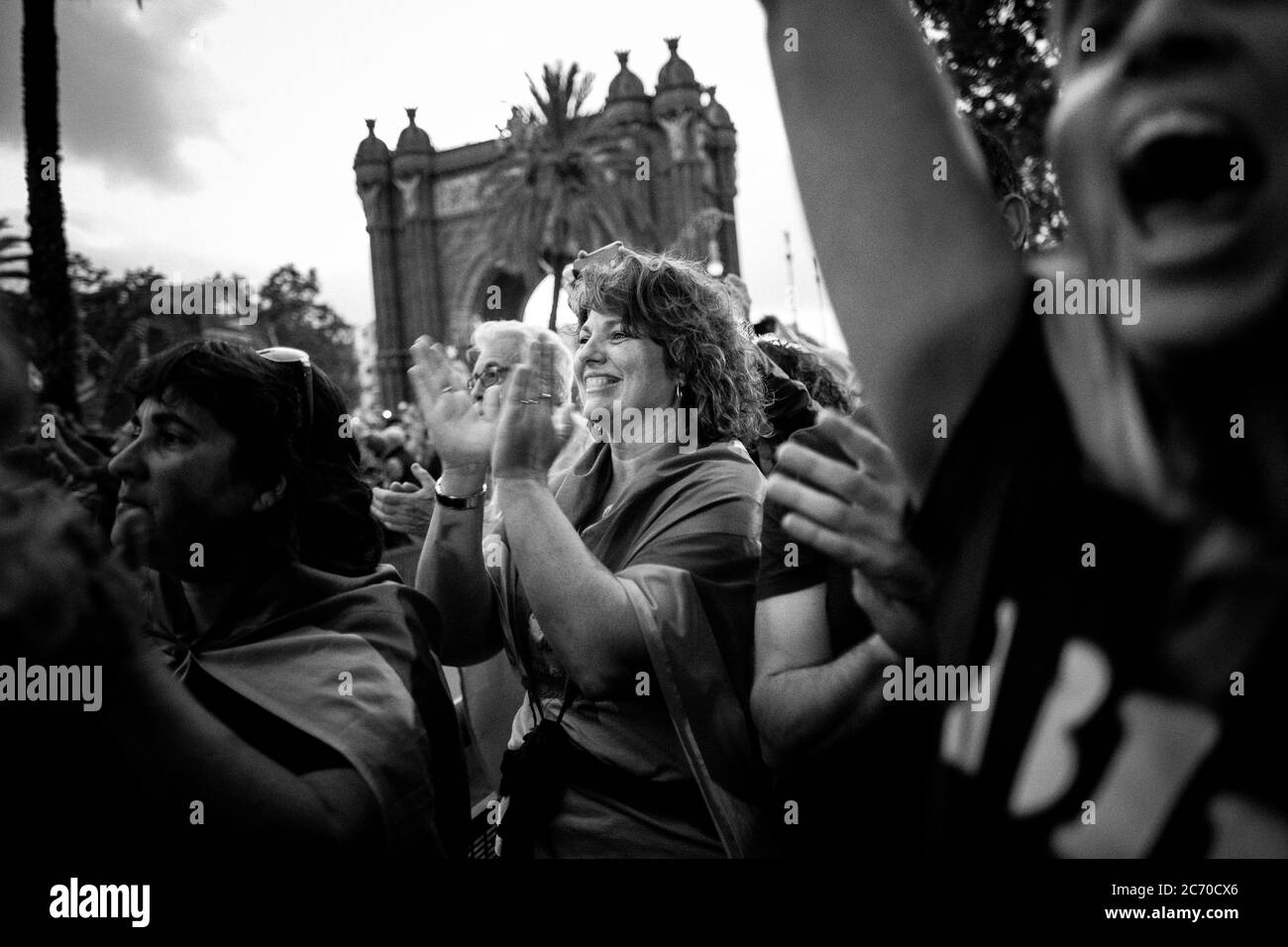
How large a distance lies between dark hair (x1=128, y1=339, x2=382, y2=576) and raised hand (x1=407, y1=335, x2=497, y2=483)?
167 mm

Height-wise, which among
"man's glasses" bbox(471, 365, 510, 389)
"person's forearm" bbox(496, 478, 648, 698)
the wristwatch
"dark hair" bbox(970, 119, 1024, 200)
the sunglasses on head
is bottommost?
"person's forearm" bbox(496, 478, 648, 698)

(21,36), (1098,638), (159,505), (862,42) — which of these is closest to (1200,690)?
(1098,638)

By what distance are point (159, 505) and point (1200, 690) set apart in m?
1.52

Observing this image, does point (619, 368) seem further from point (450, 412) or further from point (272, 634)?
point (272, 634)

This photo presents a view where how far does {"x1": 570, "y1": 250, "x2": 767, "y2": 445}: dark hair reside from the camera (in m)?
2.15

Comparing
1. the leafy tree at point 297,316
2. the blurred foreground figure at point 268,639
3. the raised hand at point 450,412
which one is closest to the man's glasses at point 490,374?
the leafy tree at point 297,316

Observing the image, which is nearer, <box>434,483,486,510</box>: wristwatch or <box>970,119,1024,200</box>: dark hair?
<box>970,119,1024,200</box>: dark hair

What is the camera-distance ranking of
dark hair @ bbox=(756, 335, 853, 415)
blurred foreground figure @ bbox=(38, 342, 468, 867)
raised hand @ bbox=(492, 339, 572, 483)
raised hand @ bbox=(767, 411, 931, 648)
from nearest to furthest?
1. raised hand @ bbox=(767, 411, 931, 648)
2. blurred foreground figure @ bbox=(38, 342, 468, 867)
3. raised hand @ bbox=(492, 339, 572, 483)
4. dark hair @ bbox=(756, 335, 853, 415)

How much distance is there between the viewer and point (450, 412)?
6.65 feet

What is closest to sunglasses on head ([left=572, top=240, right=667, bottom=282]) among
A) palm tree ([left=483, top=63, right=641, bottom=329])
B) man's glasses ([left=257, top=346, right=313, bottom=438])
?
man's glasses ([left=257, top=346, right=313, bottom=438])

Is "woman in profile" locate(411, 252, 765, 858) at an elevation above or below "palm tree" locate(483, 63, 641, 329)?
below

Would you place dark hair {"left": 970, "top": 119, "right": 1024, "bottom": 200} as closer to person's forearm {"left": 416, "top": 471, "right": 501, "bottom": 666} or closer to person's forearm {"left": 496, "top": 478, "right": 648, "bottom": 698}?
person's forearm {"left": 496, "top": 478, "right": 648, "bottom": 698}

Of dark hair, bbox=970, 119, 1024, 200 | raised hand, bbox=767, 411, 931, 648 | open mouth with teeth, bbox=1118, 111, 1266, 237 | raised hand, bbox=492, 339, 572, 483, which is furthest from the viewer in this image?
raised hand, bbox=492, 339, 572, 483

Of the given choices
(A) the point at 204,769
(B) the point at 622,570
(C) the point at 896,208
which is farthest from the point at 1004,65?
(A) the point at 204,769
